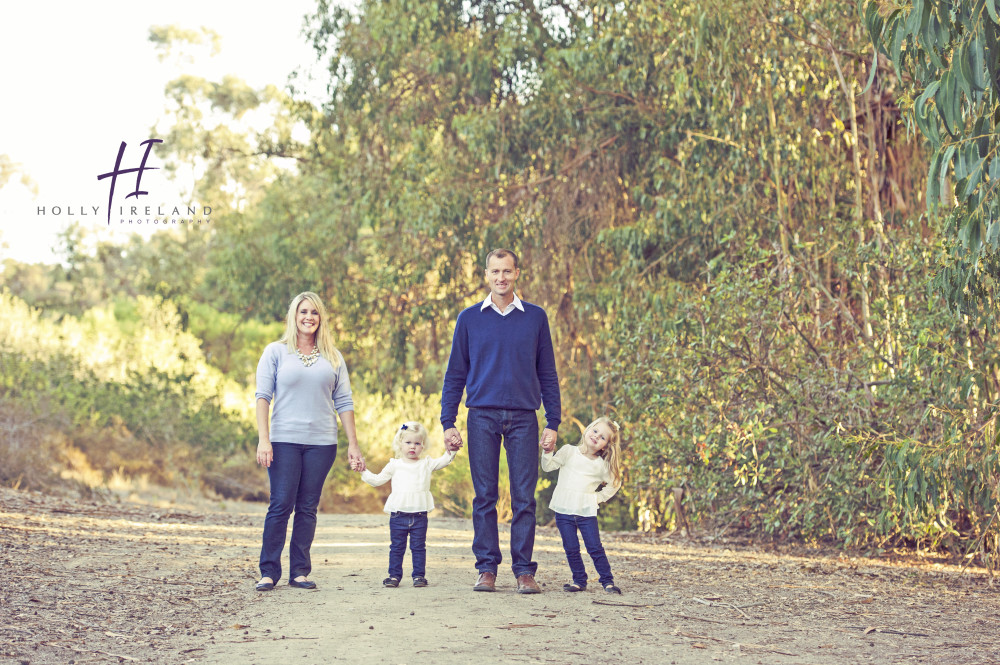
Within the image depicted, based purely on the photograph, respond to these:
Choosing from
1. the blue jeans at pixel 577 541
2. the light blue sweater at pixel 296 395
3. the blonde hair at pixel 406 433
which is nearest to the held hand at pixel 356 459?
the light blue sweater at pixel 296 395

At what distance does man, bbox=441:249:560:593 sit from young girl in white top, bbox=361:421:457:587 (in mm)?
277

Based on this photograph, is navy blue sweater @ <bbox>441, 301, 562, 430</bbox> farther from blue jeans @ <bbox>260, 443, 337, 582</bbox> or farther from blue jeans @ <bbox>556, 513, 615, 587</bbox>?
blue jeans @ <bbox>260, 443, 337, 582</bbox>

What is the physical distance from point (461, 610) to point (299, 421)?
4.66 feet

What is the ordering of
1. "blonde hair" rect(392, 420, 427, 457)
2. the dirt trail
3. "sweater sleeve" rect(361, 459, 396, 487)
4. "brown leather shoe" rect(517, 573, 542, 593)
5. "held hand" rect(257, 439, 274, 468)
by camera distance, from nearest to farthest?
1. the dirt trail
2. "held hand" rect(257, 439, 274, 468)
3. "brown leather shoe" rect(517, 573, 542, 593)
4. "sweater sleeve" rect(361, 459, 396, 487)
5. "blonde hair" rect(392, 420, 427, 457)

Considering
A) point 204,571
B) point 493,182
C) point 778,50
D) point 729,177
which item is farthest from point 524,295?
point 204,571

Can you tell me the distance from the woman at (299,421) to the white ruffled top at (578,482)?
1.12m

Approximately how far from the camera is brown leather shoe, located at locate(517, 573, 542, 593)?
596 cm

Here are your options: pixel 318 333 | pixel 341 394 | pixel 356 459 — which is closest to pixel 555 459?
pixel 356 459

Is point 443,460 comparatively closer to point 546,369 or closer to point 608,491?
point 546,369

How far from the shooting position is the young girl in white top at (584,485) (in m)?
5.99

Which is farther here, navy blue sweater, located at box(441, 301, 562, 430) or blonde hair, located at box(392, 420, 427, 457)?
blonde hair, located at box(392, 420, 427, 457)

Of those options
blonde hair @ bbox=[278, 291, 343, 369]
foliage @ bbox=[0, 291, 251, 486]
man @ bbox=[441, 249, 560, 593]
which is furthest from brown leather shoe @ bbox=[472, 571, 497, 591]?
foliage @ bbox=[0, 291, 251, 486]

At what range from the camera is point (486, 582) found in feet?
19.7

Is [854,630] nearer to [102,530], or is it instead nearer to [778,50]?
[778,50]
